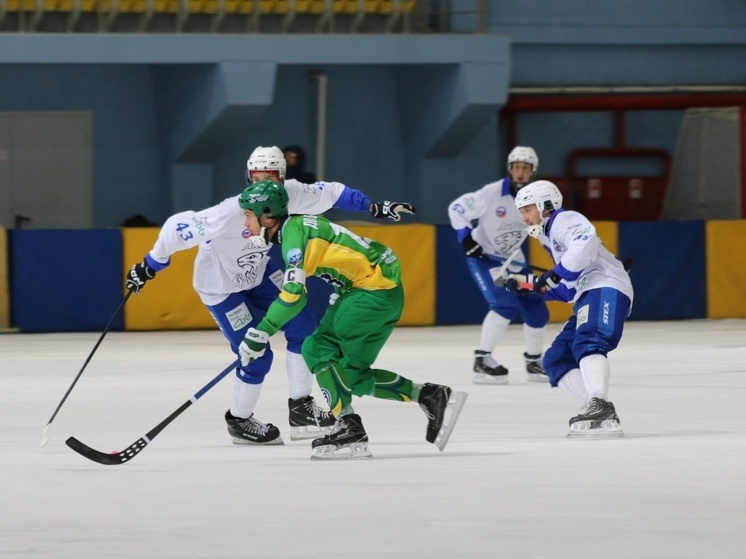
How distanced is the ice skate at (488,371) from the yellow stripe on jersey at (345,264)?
4.00 m

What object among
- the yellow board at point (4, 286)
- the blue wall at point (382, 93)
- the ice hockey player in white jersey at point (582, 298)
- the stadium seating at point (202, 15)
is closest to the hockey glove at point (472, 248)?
the ice hockey player in white jersey at point (582, 298)

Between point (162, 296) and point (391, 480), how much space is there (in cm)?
955

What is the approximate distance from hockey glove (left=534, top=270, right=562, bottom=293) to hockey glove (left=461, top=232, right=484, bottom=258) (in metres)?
3.32

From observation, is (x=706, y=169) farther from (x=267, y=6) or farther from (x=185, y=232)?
(x=185, y=232)

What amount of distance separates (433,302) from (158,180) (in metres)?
4.65

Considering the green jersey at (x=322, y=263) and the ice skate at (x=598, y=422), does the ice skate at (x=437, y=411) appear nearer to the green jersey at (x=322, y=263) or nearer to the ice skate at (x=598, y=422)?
the green jersey at (x=322, y=263)

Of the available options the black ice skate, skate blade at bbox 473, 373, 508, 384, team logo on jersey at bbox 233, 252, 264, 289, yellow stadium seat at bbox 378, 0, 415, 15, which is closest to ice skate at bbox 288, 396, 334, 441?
the black ice skate

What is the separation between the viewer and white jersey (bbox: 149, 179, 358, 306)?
8188 mm

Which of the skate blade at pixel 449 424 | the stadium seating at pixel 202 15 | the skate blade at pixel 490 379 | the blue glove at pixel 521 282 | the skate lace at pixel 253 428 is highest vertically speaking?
the stadium seating at pixel 202 15

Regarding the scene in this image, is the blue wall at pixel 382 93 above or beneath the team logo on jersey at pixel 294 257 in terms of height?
above

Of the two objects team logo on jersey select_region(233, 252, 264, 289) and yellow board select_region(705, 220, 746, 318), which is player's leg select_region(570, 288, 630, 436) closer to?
team logo on jersey select_region(233, 252, 264, 289)

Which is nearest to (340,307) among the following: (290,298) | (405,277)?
(290,298)

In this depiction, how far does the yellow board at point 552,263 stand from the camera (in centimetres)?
1688

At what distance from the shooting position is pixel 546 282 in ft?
28.0
